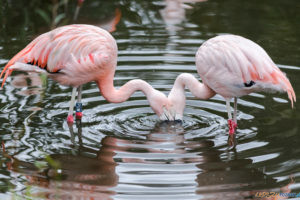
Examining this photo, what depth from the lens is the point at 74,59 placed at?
7.30 m

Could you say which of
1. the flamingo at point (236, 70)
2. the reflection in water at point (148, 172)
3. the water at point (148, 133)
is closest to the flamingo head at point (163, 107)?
the water at point (148, 133)

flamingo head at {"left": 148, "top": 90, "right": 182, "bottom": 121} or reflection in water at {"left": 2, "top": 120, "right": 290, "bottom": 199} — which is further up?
flamingo head at {"left": 148, "top": 90, "right": 182, "bottom": 121}

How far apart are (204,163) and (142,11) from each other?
6226 millimetres

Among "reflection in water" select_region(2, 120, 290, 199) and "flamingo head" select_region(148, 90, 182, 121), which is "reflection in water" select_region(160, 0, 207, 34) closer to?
"flamingo head" select_region(148, 90, 182, 121)

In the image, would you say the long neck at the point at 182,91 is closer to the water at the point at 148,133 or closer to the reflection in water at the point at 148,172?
the water at the point at 148,133

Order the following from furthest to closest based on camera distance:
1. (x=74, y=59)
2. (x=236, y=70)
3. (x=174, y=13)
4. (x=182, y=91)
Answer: (x=174, y=13) < (x=182, y=91) < (x=74, y=59) < (x=236, y=70)

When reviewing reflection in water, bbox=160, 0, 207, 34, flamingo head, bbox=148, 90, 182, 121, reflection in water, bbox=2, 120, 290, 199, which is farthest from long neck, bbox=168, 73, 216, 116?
reflection in water, bbox=160, 0, 207, 34

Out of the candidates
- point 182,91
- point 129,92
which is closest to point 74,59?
point 129,92

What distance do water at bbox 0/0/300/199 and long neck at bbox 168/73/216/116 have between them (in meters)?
0.26

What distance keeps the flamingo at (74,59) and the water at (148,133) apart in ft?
1.15

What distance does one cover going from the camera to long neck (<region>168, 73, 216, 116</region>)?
7496 mm

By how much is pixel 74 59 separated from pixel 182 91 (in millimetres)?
1445

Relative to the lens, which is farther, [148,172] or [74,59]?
[74,59]

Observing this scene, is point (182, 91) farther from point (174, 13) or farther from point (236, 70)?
point (174, 13)
